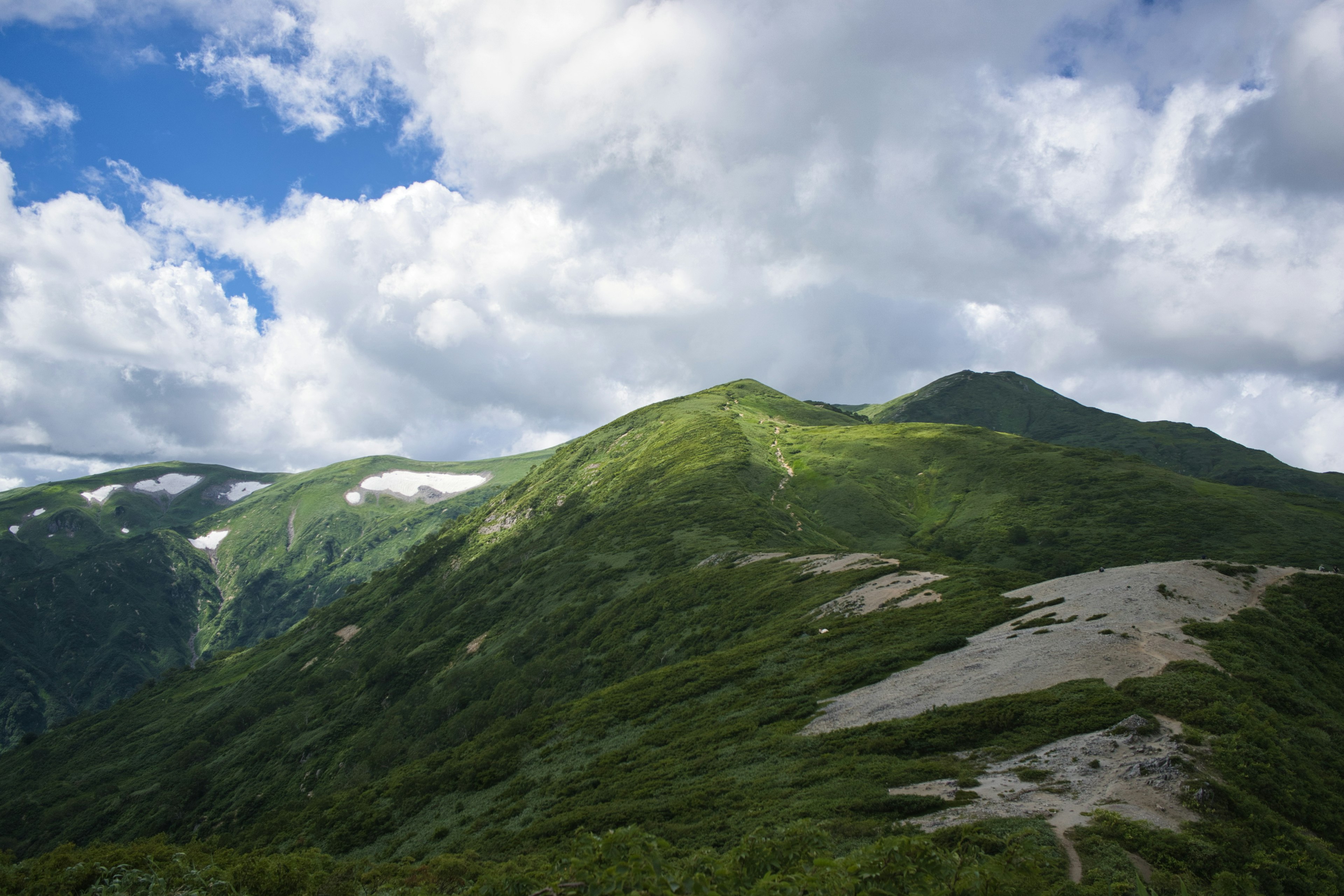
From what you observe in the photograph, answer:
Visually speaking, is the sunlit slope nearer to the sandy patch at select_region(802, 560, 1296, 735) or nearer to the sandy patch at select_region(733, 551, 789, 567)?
the sandy patch at select_region(733, 551, 789, 567)

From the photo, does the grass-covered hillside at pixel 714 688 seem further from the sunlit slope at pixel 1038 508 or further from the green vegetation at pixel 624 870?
the green vegetation at pixel 624 870

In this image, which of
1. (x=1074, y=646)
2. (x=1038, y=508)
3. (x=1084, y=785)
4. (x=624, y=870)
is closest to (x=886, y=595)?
(x=1074, y=646)

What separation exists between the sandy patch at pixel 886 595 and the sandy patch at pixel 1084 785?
91.4ft

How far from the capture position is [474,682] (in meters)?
95.9

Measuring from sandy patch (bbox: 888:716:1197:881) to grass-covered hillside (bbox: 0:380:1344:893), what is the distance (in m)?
0.96

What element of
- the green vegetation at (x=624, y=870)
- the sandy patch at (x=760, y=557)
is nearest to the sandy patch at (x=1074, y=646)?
the green vegetation at (x=624, y=870)

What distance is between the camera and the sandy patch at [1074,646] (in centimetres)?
3200

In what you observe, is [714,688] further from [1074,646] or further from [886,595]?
[1074,646]

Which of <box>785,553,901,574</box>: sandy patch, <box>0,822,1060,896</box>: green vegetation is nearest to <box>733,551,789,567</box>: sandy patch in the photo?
<box>785,553,901,574</box>: sandy patch

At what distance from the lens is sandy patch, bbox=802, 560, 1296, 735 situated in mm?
32000

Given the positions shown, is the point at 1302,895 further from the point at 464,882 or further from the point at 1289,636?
the point at 1289,636

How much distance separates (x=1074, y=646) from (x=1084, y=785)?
1466 centimetres

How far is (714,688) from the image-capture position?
168ft

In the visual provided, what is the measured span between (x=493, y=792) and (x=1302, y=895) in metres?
50.5
